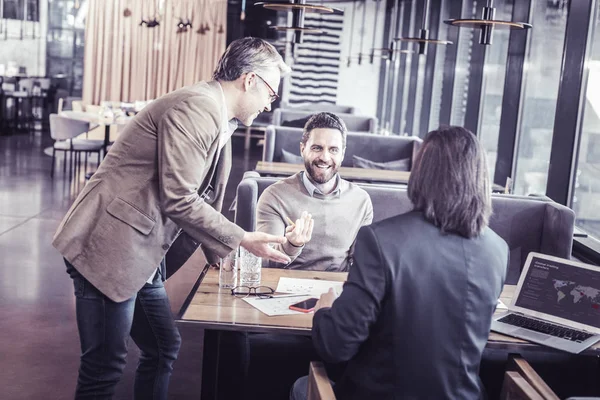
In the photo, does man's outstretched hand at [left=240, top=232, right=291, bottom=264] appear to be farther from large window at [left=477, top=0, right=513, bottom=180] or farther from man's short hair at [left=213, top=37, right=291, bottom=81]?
large window at [left=477, top=0, right=513, bottom=180]

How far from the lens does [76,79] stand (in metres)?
15.7

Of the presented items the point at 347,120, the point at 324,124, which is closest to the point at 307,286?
the point at 324,124

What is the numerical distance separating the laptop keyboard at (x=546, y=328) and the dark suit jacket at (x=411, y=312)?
0.54 meters

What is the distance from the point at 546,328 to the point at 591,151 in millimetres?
2093

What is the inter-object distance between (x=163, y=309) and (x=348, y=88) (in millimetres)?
12372

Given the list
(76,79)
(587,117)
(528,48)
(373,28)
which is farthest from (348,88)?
(587,117)

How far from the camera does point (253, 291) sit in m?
2.46

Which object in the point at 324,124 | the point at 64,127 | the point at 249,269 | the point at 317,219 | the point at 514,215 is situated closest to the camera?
the point at 249,269

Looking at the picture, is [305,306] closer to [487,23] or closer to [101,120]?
[487,23]

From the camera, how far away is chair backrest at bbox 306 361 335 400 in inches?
75.2

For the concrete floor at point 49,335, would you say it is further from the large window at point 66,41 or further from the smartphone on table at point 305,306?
the large window at point 66,41

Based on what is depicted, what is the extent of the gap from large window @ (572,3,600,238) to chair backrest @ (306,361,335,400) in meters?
2.57

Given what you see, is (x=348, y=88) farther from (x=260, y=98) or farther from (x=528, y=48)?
(x=260, y=98)

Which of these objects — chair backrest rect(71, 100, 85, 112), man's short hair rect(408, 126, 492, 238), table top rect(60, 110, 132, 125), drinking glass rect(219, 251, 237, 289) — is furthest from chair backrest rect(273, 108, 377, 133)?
man's short hair rect(408, 126, 492, 238)
